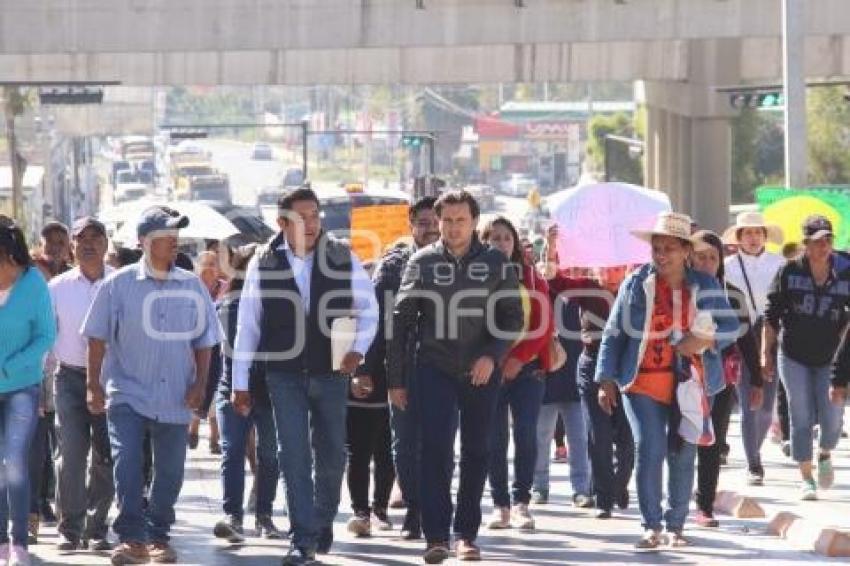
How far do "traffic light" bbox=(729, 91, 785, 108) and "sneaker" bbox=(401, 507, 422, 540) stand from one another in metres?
25.7

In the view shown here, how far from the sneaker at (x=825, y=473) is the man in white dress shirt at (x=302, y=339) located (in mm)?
4700

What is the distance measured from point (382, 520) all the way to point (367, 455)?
41 centimetres

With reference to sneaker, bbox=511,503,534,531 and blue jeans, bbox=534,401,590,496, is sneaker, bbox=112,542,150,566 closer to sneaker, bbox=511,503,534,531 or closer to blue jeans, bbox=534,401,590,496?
sneaker, bbox=511,503,534,531

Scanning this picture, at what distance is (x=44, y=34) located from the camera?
1801 inches

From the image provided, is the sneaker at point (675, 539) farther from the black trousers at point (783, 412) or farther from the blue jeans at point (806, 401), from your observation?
the black trousers at point (783, 412)

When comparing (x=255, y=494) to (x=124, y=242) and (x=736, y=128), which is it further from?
(x=736, y=128)

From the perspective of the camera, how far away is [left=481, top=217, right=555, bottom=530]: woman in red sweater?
47.1 feet

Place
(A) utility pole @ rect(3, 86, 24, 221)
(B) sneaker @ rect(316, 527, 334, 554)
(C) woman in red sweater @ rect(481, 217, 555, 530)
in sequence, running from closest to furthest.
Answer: (B) sneaker @ rect(316, 527, 334, 554) → (C) woman in red sweater @ rect(481, 217, 555, 530) → (A) utility pole @ rect(3, 86, 24, 221)

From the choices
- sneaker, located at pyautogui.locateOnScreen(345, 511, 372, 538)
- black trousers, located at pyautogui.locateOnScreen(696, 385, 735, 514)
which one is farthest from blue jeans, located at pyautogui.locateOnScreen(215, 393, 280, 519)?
black trousers, located at pyautogui.locateOnScreen(696, 385, 735, 514)

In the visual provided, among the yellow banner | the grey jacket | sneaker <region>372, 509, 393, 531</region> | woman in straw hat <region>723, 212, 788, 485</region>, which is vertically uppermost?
the yellow banner

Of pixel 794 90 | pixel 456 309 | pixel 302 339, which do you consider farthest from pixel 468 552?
pixel 794 90

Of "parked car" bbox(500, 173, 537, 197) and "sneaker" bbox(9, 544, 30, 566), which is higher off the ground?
"parked car" bbox(500, 173, 537, 197)

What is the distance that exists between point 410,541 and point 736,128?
96.9 metres

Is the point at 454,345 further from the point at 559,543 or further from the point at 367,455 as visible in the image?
the point at 367,455
